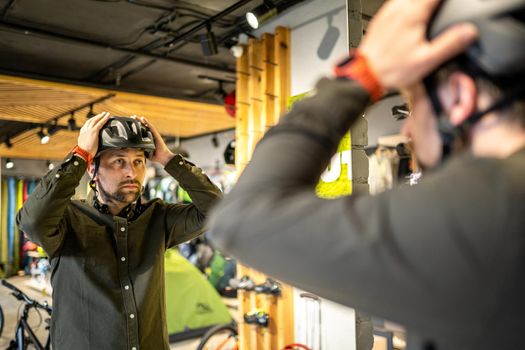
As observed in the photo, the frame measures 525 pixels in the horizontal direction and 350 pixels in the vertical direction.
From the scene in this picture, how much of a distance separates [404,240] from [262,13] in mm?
3794

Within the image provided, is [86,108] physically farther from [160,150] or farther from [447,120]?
[447,120]

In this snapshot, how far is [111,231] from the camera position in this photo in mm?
2396

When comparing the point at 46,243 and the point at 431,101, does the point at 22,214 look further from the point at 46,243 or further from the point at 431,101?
the point at 431,101

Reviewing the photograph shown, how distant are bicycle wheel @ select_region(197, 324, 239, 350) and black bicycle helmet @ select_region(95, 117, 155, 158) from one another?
3169mm

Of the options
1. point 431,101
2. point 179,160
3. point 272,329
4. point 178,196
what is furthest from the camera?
point 178,196

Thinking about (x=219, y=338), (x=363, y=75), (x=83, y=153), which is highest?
(x=83, y=153)

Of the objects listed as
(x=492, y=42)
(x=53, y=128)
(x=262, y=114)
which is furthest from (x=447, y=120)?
(x=53, y=128)

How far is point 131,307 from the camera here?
7.31ft

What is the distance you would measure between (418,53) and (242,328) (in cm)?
456

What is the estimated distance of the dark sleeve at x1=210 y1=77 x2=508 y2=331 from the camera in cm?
54

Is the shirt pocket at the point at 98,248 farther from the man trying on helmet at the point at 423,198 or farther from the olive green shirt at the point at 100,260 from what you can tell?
the man trying on helmet at the point at 423,198

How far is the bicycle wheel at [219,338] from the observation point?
496 centimetres

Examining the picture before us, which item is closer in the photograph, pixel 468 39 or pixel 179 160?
pixel 468 39

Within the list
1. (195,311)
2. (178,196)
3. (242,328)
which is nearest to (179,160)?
(242,328)
